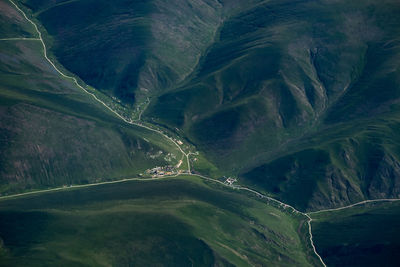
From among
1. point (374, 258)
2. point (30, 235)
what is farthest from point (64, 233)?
point (374, 258)

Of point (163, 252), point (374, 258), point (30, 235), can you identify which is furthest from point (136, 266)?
point (374, 258)

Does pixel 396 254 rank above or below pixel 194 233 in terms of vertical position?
above

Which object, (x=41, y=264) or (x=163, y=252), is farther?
(x=163, y=252)

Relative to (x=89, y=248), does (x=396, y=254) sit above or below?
above

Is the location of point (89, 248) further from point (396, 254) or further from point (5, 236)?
point (396, 254)

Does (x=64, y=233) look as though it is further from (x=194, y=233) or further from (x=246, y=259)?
(x=246, y=259)

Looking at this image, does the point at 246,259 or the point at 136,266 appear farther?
the point at 246,259

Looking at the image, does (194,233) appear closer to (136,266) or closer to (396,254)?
(136,266)

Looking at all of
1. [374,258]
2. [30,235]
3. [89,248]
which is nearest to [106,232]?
[89,248]
